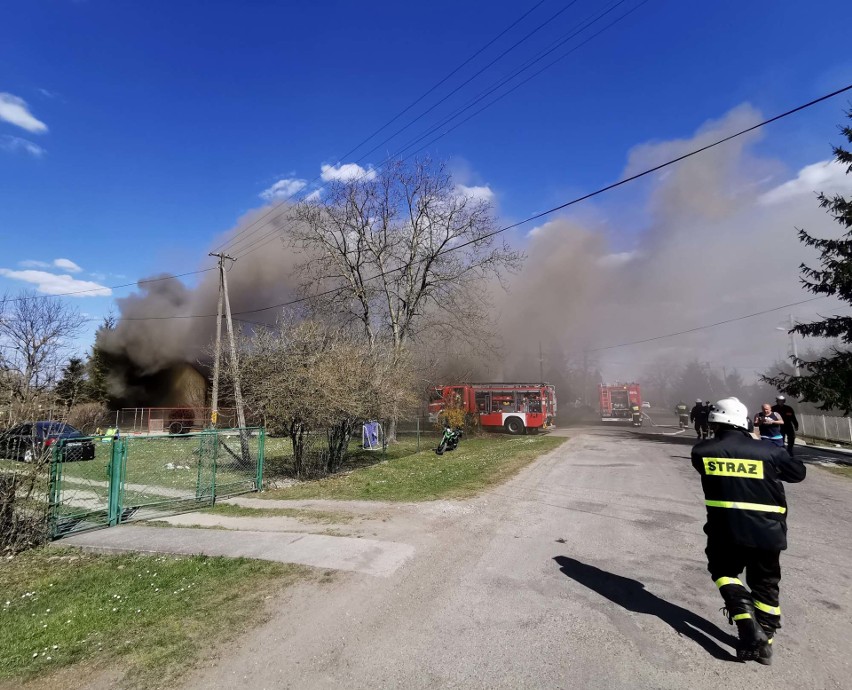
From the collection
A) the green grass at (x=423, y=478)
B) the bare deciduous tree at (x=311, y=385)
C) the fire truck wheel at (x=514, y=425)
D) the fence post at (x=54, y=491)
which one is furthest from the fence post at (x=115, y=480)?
the fire truck wheel at (x=514, y=425)

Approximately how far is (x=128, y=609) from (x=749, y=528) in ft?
13.5

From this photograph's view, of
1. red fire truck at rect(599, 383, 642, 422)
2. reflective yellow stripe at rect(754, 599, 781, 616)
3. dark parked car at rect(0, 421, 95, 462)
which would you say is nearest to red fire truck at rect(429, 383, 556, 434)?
red fire truck at rect(599, 383, 642, 422)

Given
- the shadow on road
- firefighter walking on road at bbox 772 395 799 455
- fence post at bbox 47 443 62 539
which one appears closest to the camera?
the shadow on road

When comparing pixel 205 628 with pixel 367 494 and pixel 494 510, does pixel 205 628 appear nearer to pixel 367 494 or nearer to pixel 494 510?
pixel 494 510

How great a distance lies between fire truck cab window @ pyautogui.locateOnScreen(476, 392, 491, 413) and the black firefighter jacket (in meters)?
18.1

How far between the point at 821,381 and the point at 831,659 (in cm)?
1295

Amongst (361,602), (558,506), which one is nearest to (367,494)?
(558,506)

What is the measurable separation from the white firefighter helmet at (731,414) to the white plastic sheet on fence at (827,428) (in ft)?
59.0

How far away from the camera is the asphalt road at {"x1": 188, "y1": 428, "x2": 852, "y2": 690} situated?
2490 millimetres

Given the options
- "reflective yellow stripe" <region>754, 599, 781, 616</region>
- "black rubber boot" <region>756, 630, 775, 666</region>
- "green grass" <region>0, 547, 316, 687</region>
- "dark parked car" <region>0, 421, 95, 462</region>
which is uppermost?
"dark parked car" <region>0, 421, 95, 462</region>

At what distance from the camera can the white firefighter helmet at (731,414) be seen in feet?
9.29

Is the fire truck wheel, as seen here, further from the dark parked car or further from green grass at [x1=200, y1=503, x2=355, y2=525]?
the dark parked car

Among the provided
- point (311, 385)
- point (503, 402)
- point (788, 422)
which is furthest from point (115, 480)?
point (503, 402)

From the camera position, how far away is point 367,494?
25.7 ft
